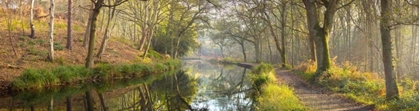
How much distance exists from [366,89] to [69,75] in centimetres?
1262

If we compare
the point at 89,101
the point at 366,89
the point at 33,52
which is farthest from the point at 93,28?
the point at 366,89

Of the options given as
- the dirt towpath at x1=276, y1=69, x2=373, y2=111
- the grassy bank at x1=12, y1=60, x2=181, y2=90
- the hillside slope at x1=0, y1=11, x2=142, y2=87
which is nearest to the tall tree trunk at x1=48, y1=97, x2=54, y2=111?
the grassy bank at x1=12, y1=60, x2=181, y2=90

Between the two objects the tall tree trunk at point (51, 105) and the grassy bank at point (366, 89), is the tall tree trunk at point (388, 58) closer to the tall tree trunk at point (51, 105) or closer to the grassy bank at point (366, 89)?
the grassy bank at point (366, 89)

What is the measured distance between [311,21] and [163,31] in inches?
1014

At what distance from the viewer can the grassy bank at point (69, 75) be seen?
1162cm

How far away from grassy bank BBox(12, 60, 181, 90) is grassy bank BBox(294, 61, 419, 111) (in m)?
11.2

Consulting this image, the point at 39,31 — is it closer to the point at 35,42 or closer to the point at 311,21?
the point at 35,42

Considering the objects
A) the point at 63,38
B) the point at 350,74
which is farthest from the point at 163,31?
the point at 350,74

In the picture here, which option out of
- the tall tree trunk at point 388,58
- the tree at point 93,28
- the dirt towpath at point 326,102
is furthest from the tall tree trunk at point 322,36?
the tree at point 93,28

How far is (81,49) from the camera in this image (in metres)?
21.0

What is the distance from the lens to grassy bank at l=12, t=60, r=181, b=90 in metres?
11.6

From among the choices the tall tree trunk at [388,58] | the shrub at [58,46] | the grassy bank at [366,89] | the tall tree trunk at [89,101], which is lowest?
the tall tree trunk at [89,101]

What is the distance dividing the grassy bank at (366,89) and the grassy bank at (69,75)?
11240mm

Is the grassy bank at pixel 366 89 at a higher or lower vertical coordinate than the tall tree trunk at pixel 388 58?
lower
